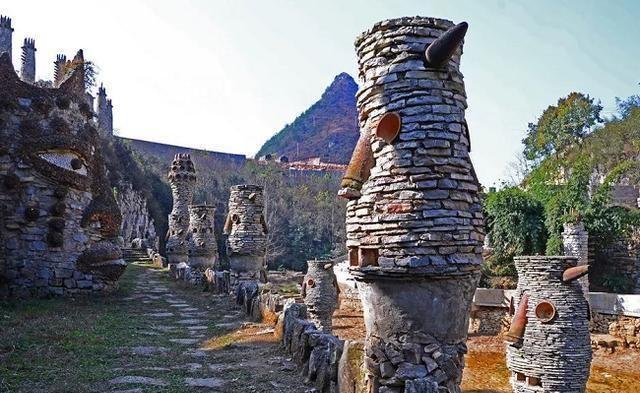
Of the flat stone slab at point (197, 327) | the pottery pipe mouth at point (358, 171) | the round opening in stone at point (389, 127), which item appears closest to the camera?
the round opening in stone at point (389, 127)

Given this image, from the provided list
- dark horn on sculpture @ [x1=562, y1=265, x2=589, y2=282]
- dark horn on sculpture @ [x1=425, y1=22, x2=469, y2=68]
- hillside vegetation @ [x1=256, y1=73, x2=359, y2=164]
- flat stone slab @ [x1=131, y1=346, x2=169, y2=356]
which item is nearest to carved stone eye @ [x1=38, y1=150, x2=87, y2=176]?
flat stone slab @ [x1=131, y1=346, x2=169, y2=356]

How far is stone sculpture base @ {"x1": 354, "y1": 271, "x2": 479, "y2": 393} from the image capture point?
381 centimetres

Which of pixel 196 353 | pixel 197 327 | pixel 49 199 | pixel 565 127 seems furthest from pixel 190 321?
pixel 565 127

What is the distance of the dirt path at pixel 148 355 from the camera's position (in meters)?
5.69

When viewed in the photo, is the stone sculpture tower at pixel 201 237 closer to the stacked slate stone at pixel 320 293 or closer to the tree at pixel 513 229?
the stacked slate stone at pixel 320 293

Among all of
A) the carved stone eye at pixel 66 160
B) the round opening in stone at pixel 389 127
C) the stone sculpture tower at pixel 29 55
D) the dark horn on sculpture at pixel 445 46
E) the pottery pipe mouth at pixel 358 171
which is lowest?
the pottery pipe mouth at pixel 358 171

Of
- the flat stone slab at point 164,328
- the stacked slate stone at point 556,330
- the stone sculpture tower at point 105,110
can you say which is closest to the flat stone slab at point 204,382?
the flat stone slab at point 164,328

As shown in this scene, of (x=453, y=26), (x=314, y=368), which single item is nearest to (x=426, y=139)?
(x=453, y=26)

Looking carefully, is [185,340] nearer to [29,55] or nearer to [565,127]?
[29,55]

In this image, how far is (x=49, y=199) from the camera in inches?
448

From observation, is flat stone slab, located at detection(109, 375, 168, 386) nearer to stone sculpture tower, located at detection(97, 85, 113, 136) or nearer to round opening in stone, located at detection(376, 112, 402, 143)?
round opening in stone, located at detection(376, 112, 402, 143)

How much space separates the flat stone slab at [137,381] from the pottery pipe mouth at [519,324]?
22.4 feet

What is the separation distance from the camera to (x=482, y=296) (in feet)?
71.3

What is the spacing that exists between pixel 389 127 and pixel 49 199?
32.3ft
